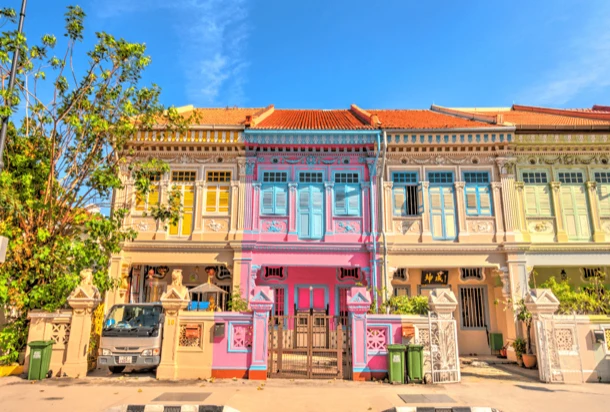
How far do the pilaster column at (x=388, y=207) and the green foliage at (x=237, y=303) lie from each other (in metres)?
5.60

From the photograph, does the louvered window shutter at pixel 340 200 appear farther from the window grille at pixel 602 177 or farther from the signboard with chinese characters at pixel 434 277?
the window grille at pixel 602 177

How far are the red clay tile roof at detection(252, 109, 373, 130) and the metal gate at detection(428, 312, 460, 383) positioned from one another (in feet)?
26.3

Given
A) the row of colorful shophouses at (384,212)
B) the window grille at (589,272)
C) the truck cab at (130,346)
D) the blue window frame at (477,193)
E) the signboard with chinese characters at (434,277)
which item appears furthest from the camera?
the signboard with chinese characters at (434,277)

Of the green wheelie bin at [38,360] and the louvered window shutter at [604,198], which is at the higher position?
the louvered window shutter at [604,198]

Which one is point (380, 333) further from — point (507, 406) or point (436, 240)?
point (436, 240)

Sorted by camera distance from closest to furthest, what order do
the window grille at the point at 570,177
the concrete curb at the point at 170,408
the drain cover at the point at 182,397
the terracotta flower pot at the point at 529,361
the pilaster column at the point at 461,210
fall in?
the concrete curb at the point at 170,408
the drain cover at the point at 182,397
the terracotta flower pot at the point at 529,361
the pilaster column at the point at 461,210
the window grille at the point at 570,177

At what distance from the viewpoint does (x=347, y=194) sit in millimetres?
16562

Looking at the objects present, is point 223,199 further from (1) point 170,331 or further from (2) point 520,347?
(2) point 520,347

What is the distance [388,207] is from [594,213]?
729cm

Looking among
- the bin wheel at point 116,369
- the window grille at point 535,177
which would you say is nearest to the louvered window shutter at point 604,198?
the window grille at point 535,177

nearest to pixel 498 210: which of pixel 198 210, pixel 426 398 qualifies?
pixel 426 398

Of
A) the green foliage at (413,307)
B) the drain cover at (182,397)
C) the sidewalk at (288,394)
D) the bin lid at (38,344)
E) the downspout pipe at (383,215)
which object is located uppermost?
the downspout pipe at (383,215)

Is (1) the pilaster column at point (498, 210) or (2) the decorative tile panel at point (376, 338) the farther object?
(1) the pilaster column at point (498, 210)

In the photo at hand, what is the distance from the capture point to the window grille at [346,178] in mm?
16703
